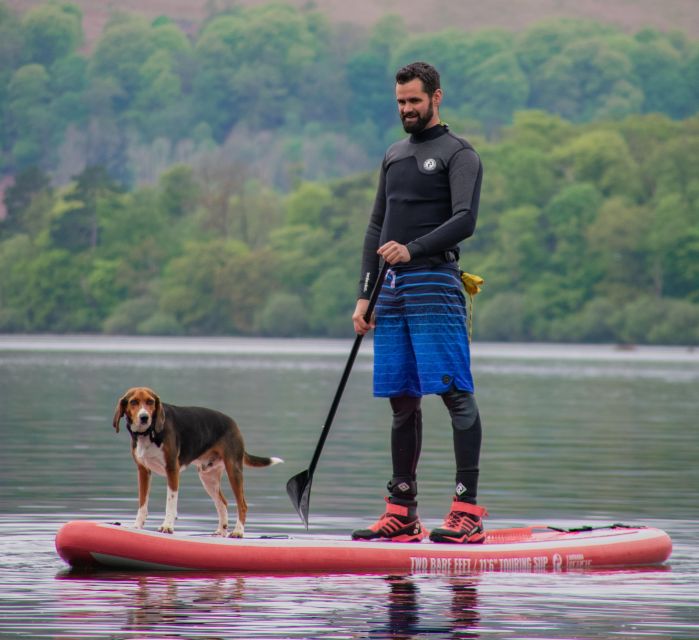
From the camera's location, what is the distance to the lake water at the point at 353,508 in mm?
7797

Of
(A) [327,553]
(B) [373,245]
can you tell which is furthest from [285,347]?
(A) [327,553]

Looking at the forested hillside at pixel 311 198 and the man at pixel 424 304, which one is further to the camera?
the forested hillside at pixel 311 198

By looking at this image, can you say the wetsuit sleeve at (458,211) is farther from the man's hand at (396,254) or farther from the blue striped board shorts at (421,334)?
the blue striped board shorts at (421,334)

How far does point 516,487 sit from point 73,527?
255 inches

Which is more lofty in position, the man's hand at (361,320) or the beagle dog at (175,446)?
the man's hand at (361,320)

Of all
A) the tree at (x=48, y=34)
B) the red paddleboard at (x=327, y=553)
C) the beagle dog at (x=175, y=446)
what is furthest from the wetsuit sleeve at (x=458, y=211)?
the tree at (x=48, y=34)

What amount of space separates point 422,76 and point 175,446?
7.73 feet

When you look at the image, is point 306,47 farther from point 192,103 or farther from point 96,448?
point 96,448

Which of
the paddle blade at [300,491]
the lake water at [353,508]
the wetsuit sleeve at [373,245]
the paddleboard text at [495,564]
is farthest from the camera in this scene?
the paddle blade at [300,491]

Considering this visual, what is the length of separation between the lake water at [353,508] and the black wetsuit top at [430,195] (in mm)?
1734

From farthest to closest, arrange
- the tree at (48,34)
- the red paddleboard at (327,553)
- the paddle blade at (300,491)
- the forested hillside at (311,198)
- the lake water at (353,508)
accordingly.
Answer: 1. the tree at (48,34)
2. the forested hillside at (311,198)
3. the paddle blade at (300,491)
4. the red paddleboard at (327,553)
5. the lake water at (353,508)

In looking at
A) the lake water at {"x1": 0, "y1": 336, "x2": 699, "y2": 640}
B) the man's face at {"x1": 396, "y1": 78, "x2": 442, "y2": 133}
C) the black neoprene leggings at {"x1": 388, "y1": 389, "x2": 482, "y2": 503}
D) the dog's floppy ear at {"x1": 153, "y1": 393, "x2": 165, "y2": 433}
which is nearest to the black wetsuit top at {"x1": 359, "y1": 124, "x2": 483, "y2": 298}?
the man's face at {"x1": 396, "y1": 78, "x2": 442, "y2": 133}

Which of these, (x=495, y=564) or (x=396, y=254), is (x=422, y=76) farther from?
(x=495, y=564)

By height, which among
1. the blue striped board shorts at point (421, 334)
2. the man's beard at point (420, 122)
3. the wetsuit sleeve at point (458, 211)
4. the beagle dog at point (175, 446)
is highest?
the man's beard at point (420, 122)
